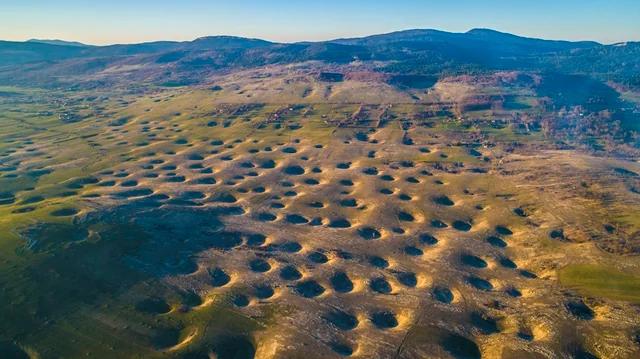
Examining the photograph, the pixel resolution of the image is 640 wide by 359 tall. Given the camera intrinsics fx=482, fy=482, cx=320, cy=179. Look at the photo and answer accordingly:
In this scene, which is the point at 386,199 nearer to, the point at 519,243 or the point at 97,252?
the point at 519,243

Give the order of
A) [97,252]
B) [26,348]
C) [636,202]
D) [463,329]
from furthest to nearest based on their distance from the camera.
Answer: [636,202], [97,252], [463,329], [26,348]

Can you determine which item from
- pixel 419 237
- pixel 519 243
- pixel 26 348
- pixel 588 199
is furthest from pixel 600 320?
pixel 26 348

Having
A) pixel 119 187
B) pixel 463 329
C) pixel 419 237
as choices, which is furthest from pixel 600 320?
pixel 119 187

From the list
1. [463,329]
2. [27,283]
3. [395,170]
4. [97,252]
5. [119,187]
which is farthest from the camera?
[395,170]

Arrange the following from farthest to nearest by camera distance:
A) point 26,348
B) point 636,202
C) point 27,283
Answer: point 636,202, point 27,283, point 26,348

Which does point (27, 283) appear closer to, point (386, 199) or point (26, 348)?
point (26, 348)

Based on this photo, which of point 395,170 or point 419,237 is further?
point 395,170
